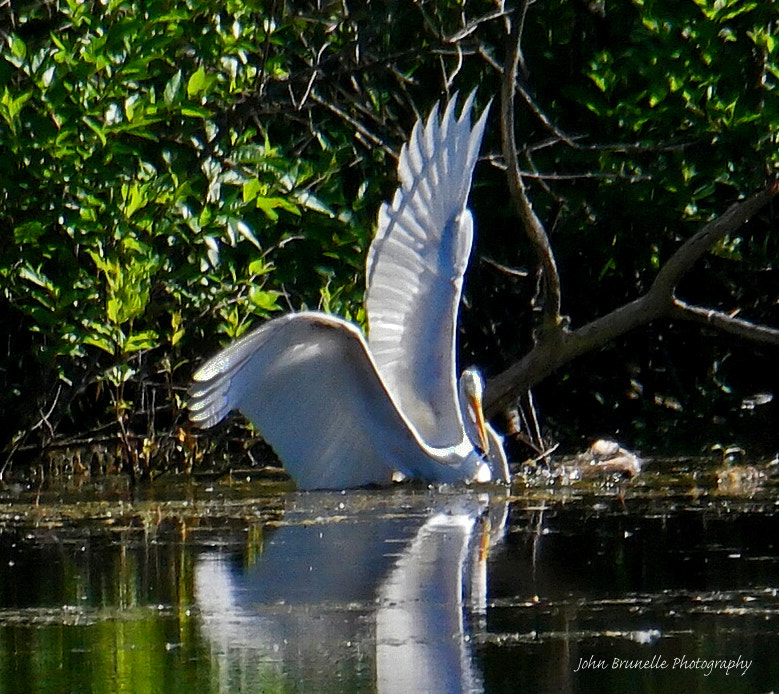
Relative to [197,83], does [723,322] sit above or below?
below

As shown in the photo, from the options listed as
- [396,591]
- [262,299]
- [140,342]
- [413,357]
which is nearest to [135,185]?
[140,342]

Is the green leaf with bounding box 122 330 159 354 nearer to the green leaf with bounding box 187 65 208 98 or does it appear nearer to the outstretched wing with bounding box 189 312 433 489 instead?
the outstretched wing with bounding box 189 312 433 489

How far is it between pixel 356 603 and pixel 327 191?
17.3 feet

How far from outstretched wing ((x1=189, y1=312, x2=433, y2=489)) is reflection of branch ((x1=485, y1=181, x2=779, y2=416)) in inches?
57.9

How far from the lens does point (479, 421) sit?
11336 mm

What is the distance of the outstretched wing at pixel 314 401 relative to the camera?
9.63m

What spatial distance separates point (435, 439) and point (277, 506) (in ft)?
4.22

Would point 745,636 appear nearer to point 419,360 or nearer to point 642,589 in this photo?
point 642,589

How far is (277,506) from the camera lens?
401 inches

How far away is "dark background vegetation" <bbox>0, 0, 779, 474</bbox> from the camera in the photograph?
34.4 feet

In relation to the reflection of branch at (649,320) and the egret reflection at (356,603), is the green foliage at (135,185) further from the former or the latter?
the egret reflection at (356,603)

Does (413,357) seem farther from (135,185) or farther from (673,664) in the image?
(673,664)

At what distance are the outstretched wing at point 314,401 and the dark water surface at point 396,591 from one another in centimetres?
28

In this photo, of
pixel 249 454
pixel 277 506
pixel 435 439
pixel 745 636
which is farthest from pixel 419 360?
pixel 745 636
